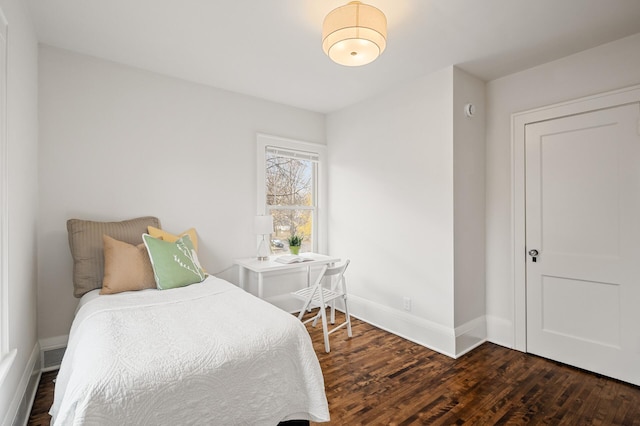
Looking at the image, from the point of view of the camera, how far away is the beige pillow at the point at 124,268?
2.32 meters

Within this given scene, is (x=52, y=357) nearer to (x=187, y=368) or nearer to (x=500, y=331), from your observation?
(x=187, y=368)

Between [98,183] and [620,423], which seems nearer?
[620,423]

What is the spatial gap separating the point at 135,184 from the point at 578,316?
13.0 ft

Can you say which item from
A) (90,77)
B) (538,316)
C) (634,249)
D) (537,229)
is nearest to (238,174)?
(90,77)

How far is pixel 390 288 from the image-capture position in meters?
3.37

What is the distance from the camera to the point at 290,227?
13.2 feet

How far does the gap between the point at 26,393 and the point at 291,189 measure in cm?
288

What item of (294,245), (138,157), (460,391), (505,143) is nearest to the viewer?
(460,391)

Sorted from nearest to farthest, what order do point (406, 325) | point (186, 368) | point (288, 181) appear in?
point (186, 368) < point (406, 325) < point (288, 181)

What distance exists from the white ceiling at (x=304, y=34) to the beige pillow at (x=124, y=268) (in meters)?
1.55

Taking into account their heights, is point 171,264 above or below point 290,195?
below

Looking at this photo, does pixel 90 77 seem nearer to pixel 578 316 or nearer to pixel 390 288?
pixel 390 288

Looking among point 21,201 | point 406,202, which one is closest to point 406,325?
point 406,202

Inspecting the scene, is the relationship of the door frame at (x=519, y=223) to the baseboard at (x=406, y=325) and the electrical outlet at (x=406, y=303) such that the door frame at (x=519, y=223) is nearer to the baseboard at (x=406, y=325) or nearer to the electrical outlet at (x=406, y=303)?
the baseboard at (x=406, y=325)
